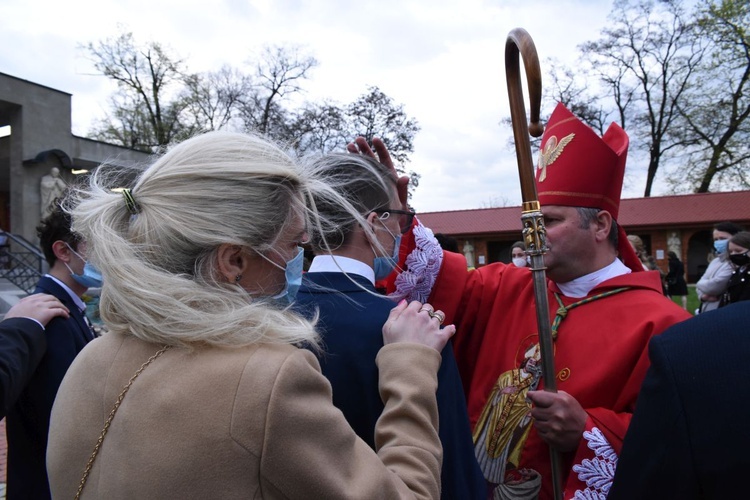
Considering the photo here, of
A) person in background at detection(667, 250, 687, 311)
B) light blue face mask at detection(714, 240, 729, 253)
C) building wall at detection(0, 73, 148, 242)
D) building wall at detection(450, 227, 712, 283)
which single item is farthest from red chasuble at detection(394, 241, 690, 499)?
building wall at detection(450, 227, 712, 283)

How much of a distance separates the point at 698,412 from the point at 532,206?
3.35 ft

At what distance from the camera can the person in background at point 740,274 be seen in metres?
5.22

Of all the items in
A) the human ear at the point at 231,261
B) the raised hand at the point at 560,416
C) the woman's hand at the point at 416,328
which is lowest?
the raised hand at the point at 560,416

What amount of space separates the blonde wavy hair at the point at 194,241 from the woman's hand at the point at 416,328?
12.0 inches

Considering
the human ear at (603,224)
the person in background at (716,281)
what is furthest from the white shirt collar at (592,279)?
the person in background at (716,281)

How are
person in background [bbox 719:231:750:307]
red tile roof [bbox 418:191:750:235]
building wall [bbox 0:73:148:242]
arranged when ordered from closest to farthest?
1. person in background [bbox 719:231:750:307]
2. building wall [bbox 0:73:148:242]
3. red tile roof [bbox 418:191:750:235]

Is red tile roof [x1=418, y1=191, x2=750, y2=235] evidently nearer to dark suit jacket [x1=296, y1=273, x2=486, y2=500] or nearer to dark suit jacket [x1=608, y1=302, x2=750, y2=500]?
dark suit jacket [x1=296, y1=273, x2=486, y2=500]

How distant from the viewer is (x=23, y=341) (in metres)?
2.03

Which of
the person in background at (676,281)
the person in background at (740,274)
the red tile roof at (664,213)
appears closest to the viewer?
the person in background at (740,274)

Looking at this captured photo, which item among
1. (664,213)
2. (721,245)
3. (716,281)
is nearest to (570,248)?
(716,281)

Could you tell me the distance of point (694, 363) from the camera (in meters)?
0.88

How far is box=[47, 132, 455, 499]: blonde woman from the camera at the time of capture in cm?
97

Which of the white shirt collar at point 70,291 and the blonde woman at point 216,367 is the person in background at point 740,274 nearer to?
the blonde woman at point 216,367

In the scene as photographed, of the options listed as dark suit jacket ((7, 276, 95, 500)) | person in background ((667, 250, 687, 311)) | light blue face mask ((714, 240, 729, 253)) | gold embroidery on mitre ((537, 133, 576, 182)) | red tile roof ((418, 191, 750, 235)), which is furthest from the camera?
red tile roof ((418, 191, 750, 235))
